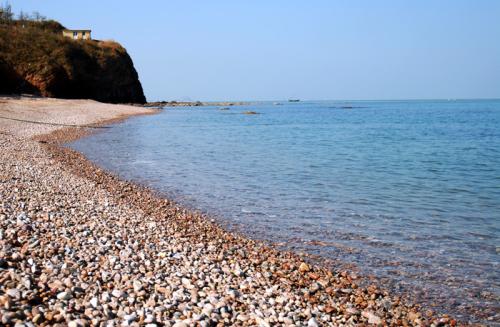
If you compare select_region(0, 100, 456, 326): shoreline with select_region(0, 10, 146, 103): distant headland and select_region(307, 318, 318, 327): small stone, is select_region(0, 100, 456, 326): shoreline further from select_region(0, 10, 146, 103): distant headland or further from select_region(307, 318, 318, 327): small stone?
select_region(0, 10, 146, 103): distant headland

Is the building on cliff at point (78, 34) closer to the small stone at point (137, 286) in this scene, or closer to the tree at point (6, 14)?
the tree at point (6, 14)

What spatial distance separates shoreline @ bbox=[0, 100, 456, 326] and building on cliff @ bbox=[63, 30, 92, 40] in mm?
93294

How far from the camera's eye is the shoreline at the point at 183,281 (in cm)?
A: 521

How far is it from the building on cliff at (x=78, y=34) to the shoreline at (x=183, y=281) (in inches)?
3673

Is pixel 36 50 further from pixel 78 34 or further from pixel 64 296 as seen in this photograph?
pixel 64 296

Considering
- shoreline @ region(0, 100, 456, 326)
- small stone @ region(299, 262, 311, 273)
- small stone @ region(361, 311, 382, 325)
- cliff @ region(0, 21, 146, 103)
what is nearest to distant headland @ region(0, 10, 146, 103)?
cliff @ region(0, 21, 146, 103)

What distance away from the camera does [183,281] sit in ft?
20.4

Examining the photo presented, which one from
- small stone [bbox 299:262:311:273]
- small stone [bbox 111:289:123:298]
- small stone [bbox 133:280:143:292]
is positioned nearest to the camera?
small stone [bbox 111:289:123:298]

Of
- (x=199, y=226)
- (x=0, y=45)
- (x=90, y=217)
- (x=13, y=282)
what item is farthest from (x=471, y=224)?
(x=0, y=45)

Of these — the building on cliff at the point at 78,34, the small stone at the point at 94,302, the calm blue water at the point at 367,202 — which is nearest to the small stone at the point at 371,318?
the calm blue water at the point at 367,202

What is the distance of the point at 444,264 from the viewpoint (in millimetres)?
8305

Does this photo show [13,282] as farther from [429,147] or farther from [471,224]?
[429,147]

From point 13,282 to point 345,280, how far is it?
16.9 feet

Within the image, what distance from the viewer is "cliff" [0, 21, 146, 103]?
216 ft
